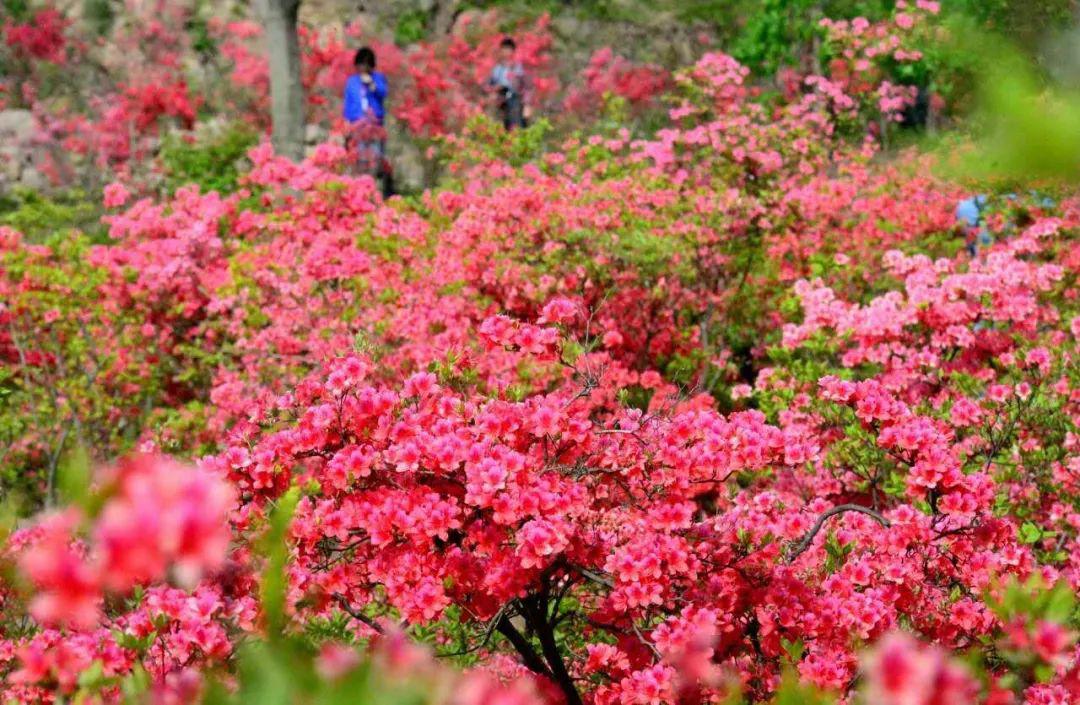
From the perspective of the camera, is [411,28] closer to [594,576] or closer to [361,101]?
[361,101]

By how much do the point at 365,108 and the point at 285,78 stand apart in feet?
3.57

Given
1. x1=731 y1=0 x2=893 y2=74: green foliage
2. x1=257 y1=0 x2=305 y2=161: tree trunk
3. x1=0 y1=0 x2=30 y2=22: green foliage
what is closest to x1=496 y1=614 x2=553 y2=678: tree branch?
x1=257 y1=0 x2=305 y2=161: tree trunk

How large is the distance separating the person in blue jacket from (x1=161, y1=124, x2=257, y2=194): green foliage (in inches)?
74.5

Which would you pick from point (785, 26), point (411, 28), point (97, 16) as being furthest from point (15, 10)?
point (785, 26)

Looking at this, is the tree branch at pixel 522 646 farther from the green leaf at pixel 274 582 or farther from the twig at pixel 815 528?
the green leaf at pixel 274 582

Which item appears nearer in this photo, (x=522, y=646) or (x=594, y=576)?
(x=594, y=576)

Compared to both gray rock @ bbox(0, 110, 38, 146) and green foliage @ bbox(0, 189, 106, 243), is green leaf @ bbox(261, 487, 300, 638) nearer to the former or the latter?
green foliage @ bbox(0, 189, 106, 243)

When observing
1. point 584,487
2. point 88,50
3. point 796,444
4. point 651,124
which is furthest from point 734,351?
point 88,50

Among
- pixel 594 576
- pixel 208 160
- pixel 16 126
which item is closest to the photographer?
pixel 594 576

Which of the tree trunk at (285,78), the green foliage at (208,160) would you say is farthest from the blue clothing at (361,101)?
the green foliage at (208,160)

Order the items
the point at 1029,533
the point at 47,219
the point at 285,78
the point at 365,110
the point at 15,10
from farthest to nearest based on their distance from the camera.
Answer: the point at 15,10
the point at 365,110
the point at 285,78
the point at 47,219
the point at 1029,533

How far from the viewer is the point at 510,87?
42.8ft

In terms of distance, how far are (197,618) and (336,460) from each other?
51 centimetres

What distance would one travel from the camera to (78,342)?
250 inches
